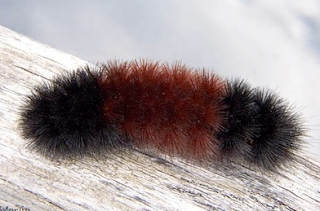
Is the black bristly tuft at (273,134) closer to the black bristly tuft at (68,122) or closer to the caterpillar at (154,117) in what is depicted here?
the caterpillar at (154,117)

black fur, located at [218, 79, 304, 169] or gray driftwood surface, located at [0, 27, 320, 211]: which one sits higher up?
black fur, located at [218, 79, 304, 169]

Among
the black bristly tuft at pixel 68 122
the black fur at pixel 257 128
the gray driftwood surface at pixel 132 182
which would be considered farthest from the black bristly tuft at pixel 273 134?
the black bristly tuft at pixel 68 122

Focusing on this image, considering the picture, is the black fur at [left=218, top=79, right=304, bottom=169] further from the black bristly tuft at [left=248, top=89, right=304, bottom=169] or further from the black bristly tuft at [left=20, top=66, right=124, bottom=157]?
the black bristly tuft at [left=20, top=66, right=124, bottom=157]

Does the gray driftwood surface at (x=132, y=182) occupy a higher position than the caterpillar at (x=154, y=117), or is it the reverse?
the caterpillar at (x=154, y=117)

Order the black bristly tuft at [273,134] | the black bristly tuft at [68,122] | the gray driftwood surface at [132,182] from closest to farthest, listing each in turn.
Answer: the gray driftwood surface at [132,182] < the black bristly tuft at [68,122] < the black bristly tuft at [273,134]

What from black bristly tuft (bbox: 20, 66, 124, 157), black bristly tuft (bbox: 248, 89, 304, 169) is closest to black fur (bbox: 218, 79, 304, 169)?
black bristly tuft (bbox: 248, 89, 304, 169)

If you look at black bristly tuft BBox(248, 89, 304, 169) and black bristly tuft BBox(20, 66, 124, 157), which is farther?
black bristly tuft BBox(248, 89, 304, 169)

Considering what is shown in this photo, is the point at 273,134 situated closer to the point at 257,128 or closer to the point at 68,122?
the point at 257,128

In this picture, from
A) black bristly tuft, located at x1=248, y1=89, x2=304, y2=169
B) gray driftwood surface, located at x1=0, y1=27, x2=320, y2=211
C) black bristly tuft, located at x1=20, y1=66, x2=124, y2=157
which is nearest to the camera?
gray driftwood surface, located at x1=0, y1=27, x2=320, y2=211
